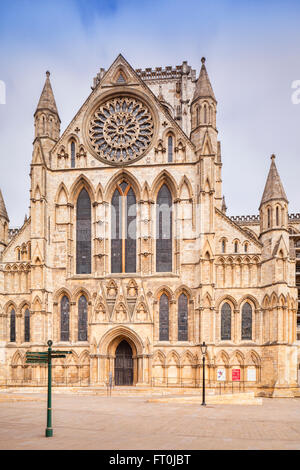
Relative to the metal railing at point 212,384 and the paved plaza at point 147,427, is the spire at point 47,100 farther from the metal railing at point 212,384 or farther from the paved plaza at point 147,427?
the paved plaza at point 147,427

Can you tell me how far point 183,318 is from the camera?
3884 cm

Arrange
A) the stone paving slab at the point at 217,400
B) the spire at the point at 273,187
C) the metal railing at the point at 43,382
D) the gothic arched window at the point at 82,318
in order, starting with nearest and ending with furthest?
the stone paving slab at the point at 217,400, the metal railing at the point at 43,382, the spire at the point at 273,187, the gothic arched window at the point at 82,318

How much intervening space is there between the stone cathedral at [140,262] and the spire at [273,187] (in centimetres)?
10

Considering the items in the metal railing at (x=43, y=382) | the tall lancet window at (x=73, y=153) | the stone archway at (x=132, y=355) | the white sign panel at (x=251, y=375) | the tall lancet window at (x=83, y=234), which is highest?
the tall lancet window at (x=73, y=153)

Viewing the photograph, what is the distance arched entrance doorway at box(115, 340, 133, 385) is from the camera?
38875 mm

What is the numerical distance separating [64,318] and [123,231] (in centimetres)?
814

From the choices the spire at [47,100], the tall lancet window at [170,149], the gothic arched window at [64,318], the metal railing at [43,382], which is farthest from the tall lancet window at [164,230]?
the spire at [47,100]

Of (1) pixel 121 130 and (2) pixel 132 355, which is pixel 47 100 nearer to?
(1) pixel 121 130

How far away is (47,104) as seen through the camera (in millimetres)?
42781

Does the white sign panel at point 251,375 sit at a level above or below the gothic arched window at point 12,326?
below

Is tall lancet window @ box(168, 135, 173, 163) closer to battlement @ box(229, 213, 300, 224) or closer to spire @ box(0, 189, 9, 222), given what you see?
spire @ box(0, 189, 9, 222)

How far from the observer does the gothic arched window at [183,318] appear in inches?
1519

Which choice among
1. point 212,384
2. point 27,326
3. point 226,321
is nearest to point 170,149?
point 226,321
